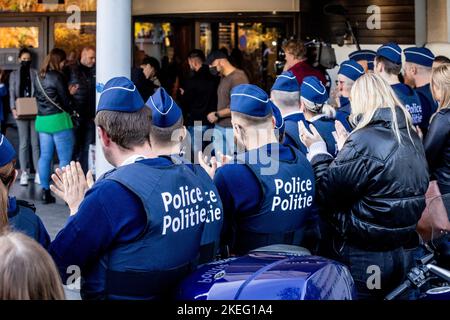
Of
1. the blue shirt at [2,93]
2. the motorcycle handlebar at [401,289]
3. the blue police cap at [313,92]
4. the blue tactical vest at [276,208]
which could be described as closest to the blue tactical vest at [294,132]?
the blue police cap at [313,92]

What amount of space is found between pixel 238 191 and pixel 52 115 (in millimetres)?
6048

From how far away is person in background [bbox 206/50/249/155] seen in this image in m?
9.80

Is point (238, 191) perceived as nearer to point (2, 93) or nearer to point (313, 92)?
point (313, 92)

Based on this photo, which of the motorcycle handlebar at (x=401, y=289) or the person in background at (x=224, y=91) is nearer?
the motorcycle handlebar at (x=401, y=289)

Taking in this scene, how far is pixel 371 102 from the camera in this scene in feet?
14.3

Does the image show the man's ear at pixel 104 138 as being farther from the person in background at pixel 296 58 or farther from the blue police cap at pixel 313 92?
the person in background at pixel 296 58

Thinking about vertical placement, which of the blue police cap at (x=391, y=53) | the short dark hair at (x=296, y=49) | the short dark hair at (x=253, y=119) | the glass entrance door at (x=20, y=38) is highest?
the glass entrance door at (x=20, y=38)

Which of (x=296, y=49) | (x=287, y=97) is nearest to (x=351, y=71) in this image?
(x=287, y=97)

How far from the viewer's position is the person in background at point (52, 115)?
959cm

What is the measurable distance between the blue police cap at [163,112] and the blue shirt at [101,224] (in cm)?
56

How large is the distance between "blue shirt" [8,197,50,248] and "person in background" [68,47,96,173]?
249 inches

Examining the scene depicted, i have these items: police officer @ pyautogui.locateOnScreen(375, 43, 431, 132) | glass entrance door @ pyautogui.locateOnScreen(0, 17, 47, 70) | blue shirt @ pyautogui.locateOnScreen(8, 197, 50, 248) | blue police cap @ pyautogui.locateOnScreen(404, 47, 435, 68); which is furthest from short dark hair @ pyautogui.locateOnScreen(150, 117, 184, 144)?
glass entrance door @ pyautogui.locateOnScreen(0, 17, 47, 70)
